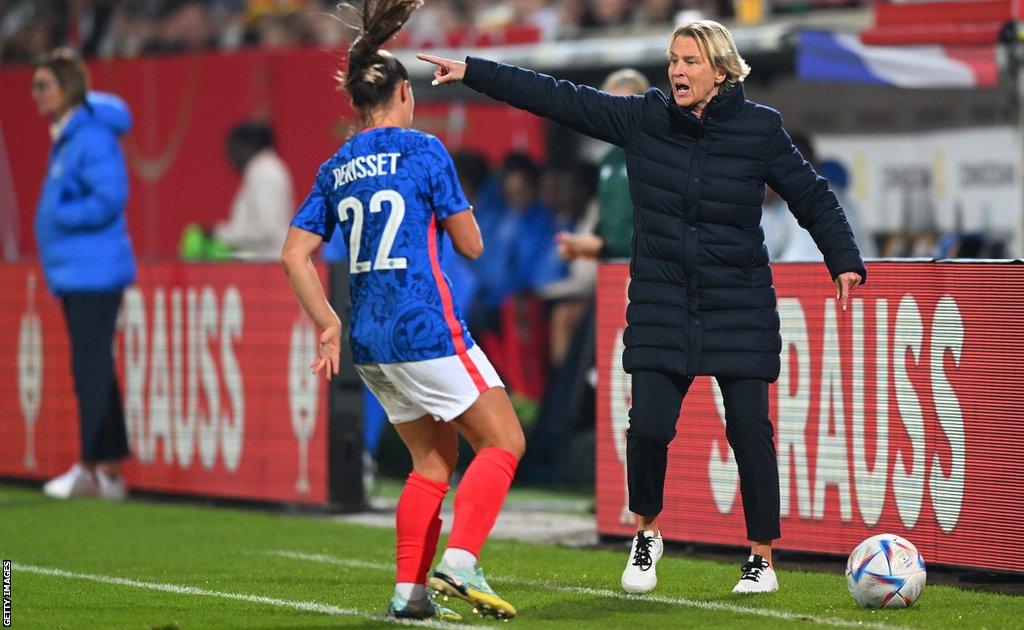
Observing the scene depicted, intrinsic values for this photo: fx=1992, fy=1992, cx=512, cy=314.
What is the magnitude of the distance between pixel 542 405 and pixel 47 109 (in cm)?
382

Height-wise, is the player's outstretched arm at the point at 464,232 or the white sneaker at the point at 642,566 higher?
the player's outstretched arm at the point at 464,232

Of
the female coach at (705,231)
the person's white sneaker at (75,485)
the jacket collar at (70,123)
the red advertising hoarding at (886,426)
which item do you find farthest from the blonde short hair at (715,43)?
the person's white sneaker at (75,485)

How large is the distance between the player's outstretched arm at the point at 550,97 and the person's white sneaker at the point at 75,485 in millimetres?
5518

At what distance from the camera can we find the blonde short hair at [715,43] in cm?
754

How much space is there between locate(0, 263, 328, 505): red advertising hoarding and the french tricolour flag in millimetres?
3497

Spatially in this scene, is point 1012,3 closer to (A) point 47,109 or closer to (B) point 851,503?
(B) point 851,503

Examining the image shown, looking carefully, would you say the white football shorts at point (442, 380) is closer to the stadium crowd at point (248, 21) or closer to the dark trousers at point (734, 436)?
the dark trousers at point (734, 436)

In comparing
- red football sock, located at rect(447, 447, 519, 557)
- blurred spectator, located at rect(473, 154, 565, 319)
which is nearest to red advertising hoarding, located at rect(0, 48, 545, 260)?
blurred spectator, located at rect(473, 154, 565, 319)

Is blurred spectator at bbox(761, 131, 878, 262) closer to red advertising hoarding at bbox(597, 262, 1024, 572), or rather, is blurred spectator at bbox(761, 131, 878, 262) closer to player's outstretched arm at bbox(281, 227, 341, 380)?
red advertising hoarding at bbox(597, 262, 1024, 572)

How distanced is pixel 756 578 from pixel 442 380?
5.60 feet

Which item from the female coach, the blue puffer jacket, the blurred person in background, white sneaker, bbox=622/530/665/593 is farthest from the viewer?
the blue puffer jacket

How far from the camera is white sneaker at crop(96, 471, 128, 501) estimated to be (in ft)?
40.0

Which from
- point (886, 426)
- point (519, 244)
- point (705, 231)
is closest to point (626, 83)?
point (886, 426)

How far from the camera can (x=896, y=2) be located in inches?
497
